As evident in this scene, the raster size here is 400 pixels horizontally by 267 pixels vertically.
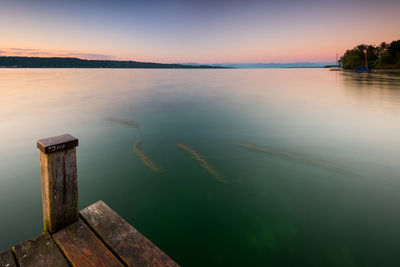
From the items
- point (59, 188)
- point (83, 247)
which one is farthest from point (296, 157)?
point (59, 188)

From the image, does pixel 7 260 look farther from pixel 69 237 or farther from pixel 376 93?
pixel 376 93

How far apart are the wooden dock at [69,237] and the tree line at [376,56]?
12329cm

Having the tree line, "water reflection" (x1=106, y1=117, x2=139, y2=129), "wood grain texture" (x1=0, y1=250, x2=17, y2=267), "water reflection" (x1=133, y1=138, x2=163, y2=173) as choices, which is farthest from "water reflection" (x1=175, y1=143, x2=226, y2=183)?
the tree line

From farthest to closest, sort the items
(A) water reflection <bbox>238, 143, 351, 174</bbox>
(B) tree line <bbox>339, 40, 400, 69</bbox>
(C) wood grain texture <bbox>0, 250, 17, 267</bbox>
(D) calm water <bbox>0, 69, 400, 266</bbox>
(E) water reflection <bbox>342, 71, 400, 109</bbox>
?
(B) tree line <bbox>339, 40, 400, 69</bbox>, (E) water reflection <bbox>342, 71, 400, 109</bbox>, (A) water reflection <bbox>238, 143, 351, 174</bbox>, (D) calm water <bbox>0, 69, 400, 266</bbox>, (C) wood grain texture <bbox>0, 250, 17, 267</bbox>

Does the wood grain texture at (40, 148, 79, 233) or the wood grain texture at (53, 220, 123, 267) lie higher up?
the wood grain texture at (40, 148, 79, 233)

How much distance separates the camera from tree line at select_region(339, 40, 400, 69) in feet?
304

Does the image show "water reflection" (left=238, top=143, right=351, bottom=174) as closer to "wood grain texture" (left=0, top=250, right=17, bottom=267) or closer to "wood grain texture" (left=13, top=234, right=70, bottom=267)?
"wood grain texture" (left=13, top=234, right=70, bottom=267)

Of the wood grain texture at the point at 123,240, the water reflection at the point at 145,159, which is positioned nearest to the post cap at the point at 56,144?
the wood grain texture at the point at 123,240

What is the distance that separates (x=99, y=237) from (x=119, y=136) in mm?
7934

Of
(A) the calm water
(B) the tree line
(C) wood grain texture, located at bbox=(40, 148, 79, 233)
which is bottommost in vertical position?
(A) the calm water

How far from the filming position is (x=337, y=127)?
38.7 ft

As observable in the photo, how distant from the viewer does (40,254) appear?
8.62 ft

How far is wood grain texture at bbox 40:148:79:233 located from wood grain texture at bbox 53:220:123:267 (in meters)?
0.16

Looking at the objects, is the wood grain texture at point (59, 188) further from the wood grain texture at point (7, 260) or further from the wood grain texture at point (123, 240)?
the wood grain texture at point (7, 260)
